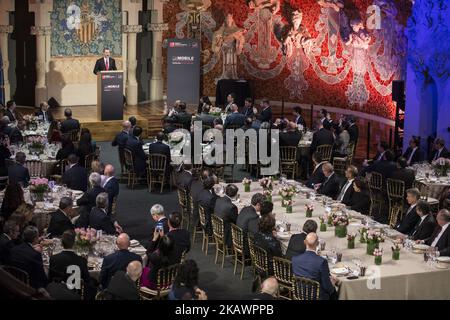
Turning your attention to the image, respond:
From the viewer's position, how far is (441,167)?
14.7m

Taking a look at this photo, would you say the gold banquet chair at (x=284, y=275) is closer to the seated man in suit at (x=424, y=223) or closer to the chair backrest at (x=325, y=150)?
the seated man in suit at (x=424, y=223)

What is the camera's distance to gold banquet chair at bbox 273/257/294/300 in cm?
966

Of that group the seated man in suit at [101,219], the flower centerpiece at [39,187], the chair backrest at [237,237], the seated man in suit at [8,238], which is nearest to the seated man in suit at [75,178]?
the flower centerpiece at [39,187]

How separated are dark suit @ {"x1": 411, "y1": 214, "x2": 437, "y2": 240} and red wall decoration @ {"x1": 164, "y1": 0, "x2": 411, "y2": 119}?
373 inches

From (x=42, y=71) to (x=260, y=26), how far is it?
6023 millimetres

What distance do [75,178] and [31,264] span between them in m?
4.47

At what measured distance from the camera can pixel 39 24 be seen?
2206 cm

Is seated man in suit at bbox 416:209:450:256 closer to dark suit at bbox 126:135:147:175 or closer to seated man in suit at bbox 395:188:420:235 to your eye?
seated man in suit at bbox 395:188:420:235

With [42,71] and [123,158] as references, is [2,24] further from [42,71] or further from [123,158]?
[123,158]

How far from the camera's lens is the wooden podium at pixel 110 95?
797 inches

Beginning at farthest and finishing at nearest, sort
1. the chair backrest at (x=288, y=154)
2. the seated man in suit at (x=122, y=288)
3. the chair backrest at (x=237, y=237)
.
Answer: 1. the chair backrest at (x=288, y=154)
2. the chair backrest at (x=237, y=237)
3. the seated man in suit at (x=122, y=288)

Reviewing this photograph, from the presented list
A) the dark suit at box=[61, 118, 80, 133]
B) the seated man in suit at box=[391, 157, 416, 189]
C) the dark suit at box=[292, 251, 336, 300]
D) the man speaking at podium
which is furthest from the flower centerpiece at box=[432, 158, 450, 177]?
the man speaking at podium

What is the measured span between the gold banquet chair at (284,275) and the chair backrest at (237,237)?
1.34 meters
